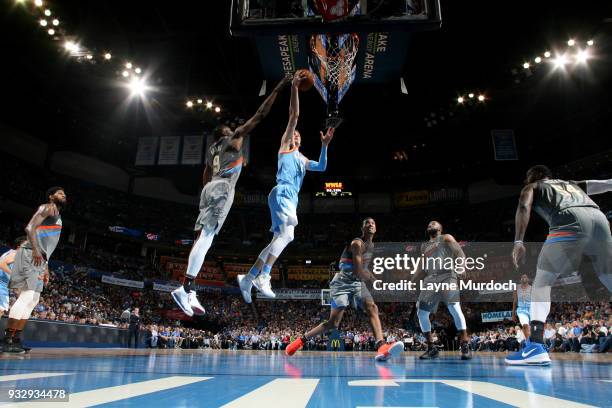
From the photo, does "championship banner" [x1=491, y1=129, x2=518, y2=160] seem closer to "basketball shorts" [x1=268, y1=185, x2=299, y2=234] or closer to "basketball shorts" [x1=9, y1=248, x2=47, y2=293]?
"basketball shorts" [x1=268, y1=185, x2=299, y2=234]

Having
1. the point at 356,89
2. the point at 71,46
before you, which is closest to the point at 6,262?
the point at 71,46

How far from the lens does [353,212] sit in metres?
34.1

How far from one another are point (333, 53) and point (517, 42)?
9077 mm

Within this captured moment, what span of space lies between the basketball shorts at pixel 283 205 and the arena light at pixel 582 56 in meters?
16.2

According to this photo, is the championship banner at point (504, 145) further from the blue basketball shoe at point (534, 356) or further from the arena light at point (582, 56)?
the blue basketball shoe at point (534, 356)

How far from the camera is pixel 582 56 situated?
15.8 meters

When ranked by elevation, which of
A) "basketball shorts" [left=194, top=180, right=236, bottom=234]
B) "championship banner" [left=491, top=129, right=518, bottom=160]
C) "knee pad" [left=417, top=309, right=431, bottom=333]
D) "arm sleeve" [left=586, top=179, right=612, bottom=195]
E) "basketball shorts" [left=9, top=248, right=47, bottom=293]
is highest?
"championship banner" [left=491, top=129, right=518, bottom=160]

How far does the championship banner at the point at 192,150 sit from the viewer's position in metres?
20.1

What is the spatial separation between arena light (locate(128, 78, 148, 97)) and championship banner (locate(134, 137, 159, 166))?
9.21ft

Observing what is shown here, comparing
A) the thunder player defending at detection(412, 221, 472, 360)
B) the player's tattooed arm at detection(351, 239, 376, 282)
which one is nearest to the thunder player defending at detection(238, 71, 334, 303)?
the player's tattooed arm at detection(351, 239, 376, 282)

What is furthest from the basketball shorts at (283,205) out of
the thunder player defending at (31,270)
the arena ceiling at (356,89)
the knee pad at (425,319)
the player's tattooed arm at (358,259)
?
the arena ceiling at (356,89)

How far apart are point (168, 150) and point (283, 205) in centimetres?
1809

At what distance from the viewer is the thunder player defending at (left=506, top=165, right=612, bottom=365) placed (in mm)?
3535

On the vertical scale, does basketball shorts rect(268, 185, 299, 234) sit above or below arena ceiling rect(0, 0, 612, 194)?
below
